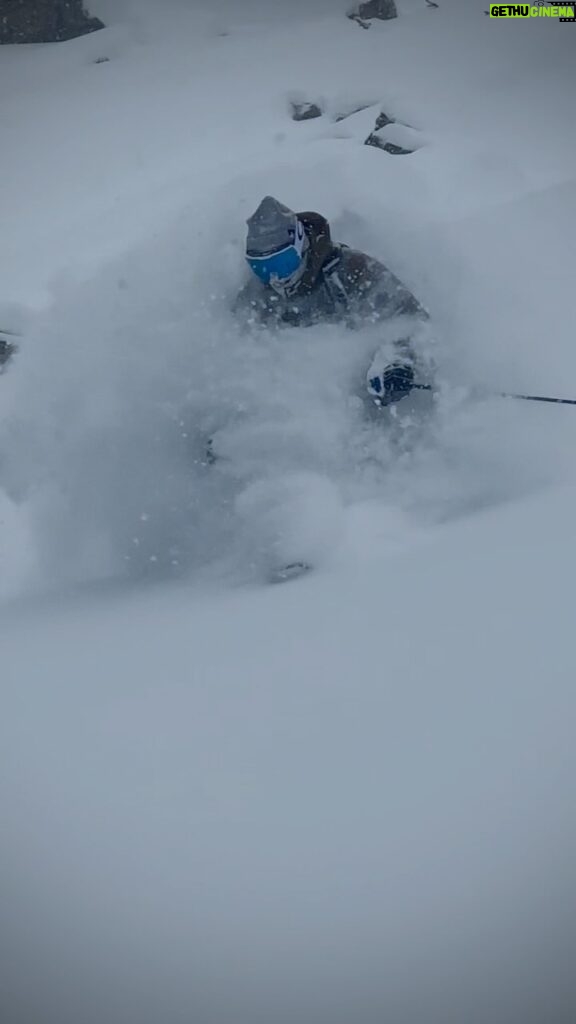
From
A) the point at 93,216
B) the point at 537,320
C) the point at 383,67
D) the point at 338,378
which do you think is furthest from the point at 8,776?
the point at 383,67

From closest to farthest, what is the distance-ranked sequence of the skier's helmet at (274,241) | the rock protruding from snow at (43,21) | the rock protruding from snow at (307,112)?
1. the skier's helmet at (274,241)
2. the rock protruding from snow at (307,112)
3. the rock protruding from snow at (43,21)

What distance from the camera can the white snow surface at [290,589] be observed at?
1.80m

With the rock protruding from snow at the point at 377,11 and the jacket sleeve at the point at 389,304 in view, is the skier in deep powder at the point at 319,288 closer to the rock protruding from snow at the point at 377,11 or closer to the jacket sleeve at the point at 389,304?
the jacket sleeve at the point at 389,304

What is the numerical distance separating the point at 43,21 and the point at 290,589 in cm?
809

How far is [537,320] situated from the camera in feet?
11.5

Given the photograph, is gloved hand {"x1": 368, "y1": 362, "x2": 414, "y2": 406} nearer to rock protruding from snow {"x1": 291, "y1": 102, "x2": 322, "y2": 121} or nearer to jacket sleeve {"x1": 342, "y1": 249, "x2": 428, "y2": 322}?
jacket sleeve {"x1": 342, "y1": 249, "x2": 428, "y2": 322}

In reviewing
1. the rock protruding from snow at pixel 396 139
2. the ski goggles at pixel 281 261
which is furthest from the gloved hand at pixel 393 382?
the rock protruding from snow at pixel 396 139

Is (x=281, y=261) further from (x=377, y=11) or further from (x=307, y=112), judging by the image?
(x=377, y=11)

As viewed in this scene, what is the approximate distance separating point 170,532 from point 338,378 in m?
1.25

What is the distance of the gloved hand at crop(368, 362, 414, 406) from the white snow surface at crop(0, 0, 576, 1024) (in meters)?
0.19

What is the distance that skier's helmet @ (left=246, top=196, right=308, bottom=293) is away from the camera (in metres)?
2.94

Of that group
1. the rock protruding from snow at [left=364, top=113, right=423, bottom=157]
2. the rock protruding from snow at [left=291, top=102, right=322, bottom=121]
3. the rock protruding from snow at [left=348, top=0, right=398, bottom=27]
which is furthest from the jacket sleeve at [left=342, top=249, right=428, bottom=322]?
the rock protruding from snow at [left=348, top=0, right=398, bottom=27]

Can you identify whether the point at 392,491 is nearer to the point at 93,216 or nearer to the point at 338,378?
the point at 338,378

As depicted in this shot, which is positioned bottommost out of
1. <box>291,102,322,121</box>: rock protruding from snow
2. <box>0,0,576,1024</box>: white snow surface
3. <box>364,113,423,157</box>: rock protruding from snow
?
<box>0,0,576,1024</box>: white snow surface
